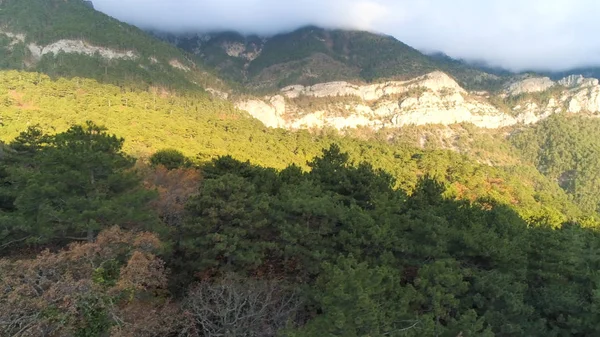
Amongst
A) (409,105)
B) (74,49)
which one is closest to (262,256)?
(74,49)

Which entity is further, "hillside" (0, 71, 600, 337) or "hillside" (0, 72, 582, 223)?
"hillside" (0, 72, 582, 223)

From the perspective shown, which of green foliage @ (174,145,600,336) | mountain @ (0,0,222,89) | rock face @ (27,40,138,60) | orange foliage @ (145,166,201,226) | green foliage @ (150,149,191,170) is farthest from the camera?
rock face @ (27,40,138,60)

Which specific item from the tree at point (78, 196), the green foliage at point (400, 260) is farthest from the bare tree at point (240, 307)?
the tree at point (78, 196)

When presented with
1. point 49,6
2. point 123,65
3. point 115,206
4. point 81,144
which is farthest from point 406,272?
point 49,6

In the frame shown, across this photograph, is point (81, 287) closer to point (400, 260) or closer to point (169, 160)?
point (400, 260)

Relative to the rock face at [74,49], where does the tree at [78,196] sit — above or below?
below

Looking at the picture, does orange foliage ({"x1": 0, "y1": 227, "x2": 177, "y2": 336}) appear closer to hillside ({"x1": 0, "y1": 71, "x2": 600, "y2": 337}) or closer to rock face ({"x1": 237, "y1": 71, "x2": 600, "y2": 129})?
hillside ({"x1": 0, "y1": 71, "x2": 600, "y2": 337})

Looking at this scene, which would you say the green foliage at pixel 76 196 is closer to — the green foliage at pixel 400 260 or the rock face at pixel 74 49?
the green foliage at pixel 400 260

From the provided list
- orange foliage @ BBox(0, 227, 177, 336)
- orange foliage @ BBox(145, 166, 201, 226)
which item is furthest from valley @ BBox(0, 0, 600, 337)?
orange foliage @ BBox(145, 166, 201, 226)
